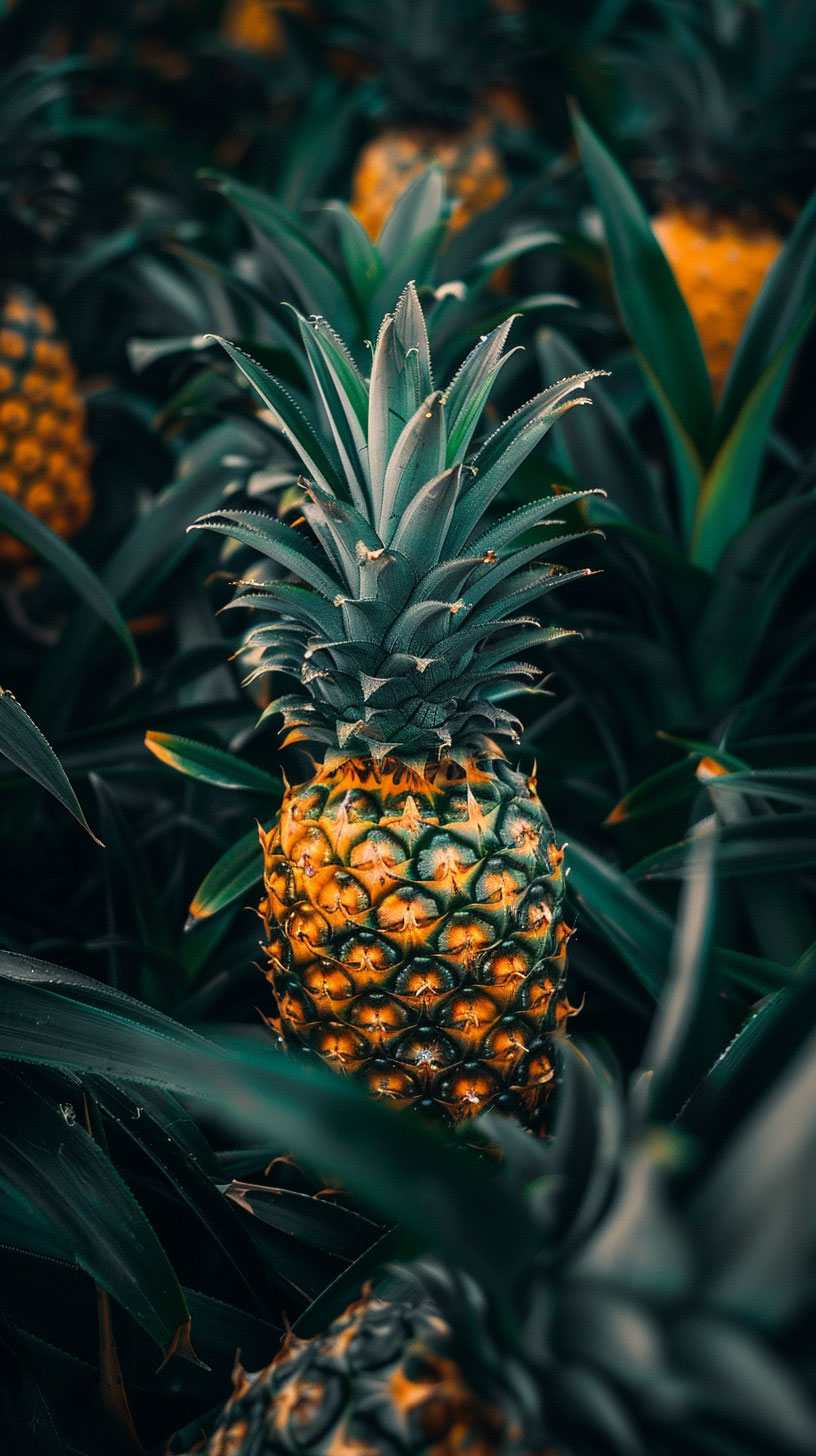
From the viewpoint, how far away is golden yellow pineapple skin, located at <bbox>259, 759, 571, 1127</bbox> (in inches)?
29.2

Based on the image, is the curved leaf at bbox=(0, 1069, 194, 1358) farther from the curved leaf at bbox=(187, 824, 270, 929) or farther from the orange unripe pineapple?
the orange unripe pineapple

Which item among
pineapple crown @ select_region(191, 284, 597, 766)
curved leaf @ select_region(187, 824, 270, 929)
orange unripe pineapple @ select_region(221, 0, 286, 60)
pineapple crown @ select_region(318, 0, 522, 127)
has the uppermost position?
orange unripe pineapple @ select_region(221, 0, 286, 60)

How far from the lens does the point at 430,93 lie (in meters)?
1.83

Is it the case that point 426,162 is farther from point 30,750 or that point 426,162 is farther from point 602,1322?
point 602,1322

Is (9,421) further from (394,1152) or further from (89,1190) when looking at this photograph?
(394,1152)

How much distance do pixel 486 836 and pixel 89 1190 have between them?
402 millimetres

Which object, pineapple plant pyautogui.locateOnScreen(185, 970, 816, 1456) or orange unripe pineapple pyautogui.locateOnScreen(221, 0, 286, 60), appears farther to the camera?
orange unripe pineapple pyautogui.locateOnScreen(221, 0, 286, 60)

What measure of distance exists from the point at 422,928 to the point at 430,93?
5.85ft

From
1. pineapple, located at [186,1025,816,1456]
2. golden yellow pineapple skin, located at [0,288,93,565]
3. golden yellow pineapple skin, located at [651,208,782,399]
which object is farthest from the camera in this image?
golden yellow pineapple skin, located at [651,208,782,399]

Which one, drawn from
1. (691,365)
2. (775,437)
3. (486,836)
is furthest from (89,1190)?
(775,437)

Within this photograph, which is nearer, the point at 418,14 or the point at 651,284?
the point at 651,284

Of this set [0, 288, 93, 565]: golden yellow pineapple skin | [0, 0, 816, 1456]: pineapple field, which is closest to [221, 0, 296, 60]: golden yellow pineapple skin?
[0, 0, 816, 1456]: pineapple field

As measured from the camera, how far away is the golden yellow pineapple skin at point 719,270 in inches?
60.8

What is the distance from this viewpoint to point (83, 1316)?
75 centimetres
